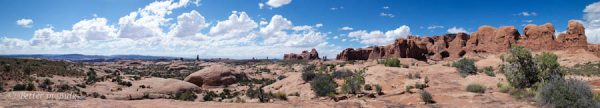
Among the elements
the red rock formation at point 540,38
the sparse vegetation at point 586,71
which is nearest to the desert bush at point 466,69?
the sparse vegetation at point 586,71

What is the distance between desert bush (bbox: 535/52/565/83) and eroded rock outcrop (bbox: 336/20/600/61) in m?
24.5

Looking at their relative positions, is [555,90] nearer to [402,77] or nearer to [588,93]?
[588,93]

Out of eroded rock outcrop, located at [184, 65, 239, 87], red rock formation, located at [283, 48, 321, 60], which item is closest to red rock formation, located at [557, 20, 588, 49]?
eroded rock outcrop, located at [184, 65, 239, 87]

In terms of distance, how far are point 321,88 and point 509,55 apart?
352 inches

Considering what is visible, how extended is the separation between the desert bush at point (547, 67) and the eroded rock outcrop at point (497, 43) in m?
24.5

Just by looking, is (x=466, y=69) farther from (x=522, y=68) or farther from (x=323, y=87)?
(x=323, y=87)

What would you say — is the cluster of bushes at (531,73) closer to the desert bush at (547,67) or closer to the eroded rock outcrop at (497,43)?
the desert bush at (547,67)

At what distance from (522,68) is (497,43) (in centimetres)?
4504

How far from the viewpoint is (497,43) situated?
58125mm

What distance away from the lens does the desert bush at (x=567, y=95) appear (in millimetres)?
11118

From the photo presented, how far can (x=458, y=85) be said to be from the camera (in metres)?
21.5

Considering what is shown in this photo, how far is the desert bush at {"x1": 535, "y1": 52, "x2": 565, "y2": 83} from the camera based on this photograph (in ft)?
53.8

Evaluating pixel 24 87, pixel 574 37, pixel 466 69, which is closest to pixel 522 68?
pixel 466 69

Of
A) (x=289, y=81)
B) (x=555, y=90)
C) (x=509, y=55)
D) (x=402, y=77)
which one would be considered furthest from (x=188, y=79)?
(x=555, y=90)
